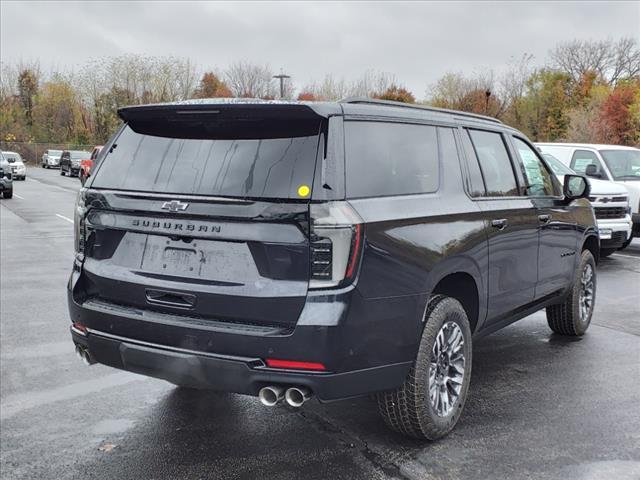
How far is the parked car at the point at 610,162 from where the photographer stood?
1248 centimetres

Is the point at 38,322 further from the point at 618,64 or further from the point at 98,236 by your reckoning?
the point at 618,64

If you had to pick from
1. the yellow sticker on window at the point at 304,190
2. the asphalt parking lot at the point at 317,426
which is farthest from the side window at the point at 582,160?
the yellow sticker on window at the point at 304,190

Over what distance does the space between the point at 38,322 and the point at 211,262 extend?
4269 millimetres

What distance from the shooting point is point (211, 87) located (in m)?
72.1

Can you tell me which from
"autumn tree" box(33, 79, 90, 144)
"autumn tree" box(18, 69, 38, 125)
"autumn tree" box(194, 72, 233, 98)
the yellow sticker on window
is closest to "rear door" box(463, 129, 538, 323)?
the yellow sticker on window

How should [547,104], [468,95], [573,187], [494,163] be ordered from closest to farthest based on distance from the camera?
1. [494,163]
2. [573,187]
3. [547,104]
4. [468,95]

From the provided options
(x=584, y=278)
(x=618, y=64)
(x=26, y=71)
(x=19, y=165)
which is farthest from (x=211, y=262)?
(x=26, y=71)

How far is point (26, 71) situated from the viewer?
7494 cm

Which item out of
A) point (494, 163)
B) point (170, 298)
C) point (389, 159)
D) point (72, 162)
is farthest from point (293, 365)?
point (72, 162)

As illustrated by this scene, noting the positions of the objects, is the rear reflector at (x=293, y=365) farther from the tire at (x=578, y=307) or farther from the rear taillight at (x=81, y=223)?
the tire at (x=578, y=307)

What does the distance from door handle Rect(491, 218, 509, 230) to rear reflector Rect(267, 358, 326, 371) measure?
1.83 metres

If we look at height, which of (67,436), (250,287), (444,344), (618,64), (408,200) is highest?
(618,64)

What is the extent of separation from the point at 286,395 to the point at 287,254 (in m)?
0.68

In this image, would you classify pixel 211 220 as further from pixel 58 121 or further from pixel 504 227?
pixel 58 121
